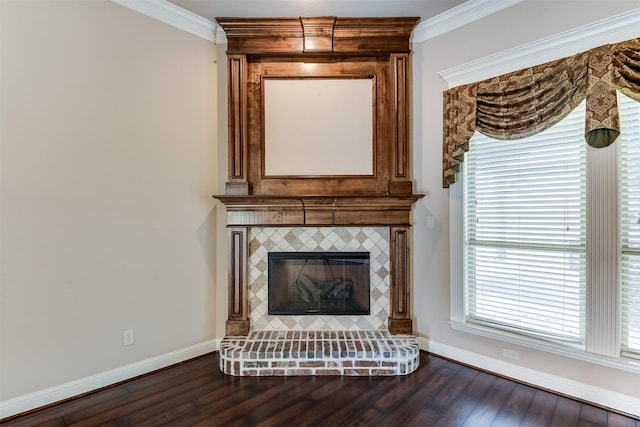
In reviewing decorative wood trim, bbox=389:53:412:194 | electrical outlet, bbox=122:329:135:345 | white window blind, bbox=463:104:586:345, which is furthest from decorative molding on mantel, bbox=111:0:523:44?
electrical outlet, bbox=122:329:135:345

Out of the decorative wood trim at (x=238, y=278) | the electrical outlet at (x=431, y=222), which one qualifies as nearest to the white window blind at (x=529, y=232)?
the electrical outlet at (x=431, y=222)

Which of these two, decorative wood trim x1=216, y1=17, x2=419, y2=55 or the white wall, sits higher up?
decorative wood trim x1=216, y1=17, x2=419, y2=55

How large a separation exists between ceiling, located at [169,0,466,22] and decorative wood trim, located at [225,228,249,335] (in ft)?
6.44

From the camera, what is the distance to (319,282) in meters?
3.07

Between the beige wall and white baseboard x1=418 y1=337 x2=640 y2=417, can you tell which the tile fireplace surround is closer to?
white baseboard x1=418 y1=337 x2=640 y2=417

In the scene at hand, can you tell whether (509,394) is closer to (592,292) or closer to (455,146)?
(592,292)

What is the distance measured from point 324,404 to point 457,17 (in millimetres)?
3307

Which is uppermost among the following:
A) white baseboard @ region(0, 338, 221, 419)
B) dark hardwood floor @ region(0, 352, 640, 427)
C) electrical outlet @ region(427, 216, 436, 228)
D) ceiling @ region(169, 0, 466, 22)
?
ceiling @ region(169, 0, 466, 22)

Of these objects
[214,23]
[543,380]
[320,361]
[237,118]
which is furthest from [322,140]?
[543,380]

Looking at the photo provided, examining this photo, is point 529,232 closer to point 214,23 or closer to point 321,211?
point 321,211

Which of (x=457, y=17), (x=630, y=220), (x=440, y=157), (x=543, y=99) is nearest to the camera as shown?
(x=630, y=220)

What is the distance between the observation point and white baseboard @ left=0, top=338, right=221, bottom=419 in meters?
2.04

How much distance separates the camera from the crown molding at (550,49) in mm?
1974

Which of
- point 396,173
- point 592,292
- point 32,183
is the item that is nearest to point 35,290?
point 32,183
